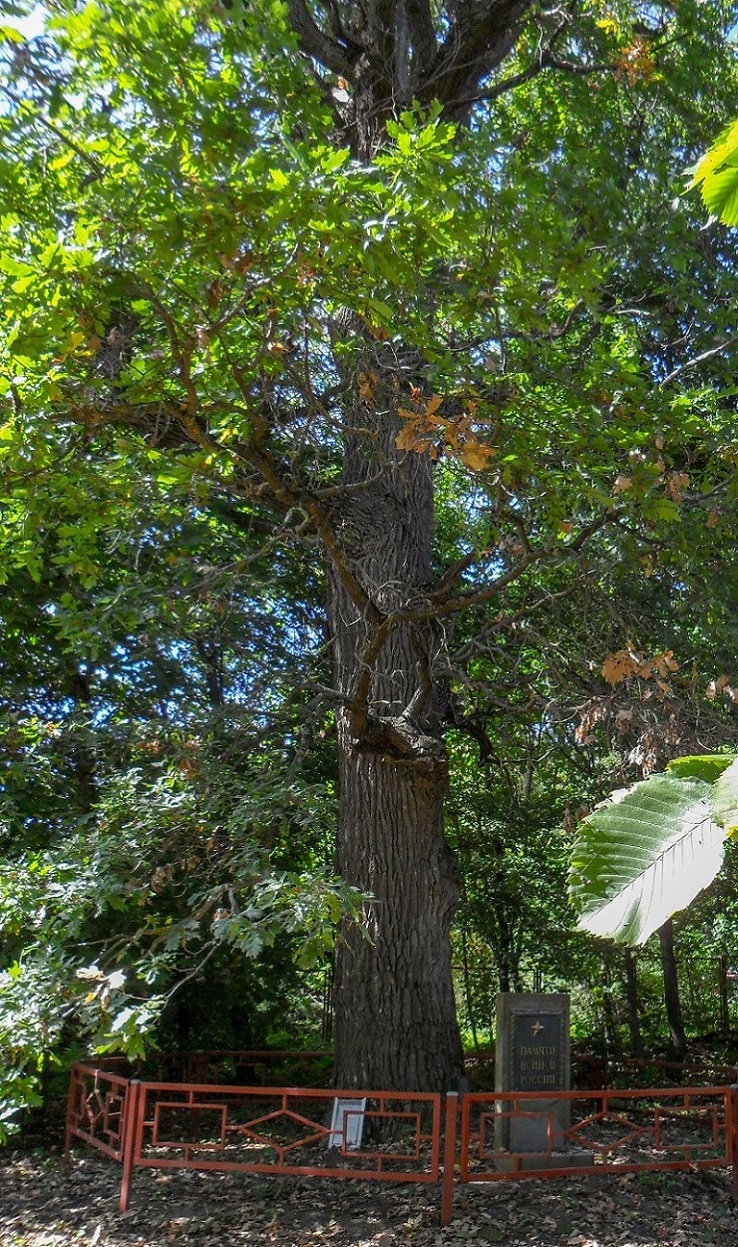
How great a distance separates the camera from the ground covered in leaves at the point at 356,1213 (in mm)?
6527

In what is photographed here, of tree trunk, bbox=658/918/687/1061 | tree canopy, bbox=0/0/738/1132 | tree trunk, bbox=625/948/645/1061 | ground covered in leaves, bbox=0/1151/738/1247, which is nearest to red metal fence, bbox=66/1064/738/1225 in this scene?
ground covered in leaves, bbox=0/1151/738/1247

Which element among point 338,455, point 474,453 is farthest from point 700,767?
point 338,455

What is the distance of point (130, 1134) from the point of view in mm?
7078

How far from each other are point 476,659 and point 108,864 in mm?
5650

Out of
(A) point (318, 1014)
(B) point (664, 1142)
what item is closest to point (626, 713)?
(B) point (664, 1142)

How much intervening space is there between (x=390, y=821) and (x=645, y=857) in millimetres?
7647

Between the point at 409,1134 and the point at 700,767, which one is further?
the point at 409,1134

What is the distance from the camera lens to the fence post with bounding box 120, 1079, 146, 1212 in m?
7.02

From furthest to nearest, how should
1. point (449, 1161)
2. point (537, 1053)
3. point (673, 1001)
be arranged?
1. point (673, 1001)
2. point (537, 1053)
3. point (449, 1161)

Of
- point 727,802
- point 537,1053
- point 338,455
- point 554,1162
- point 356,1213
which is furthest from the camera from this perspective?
point 338,455

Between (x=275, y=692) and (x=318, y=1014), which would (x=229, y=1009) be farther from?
(x=275, y=692)

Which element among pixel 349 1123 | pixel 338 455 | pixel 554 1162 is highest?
pixel 338 455

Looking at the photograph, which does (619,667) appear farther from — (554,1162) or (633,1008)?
(633,1008)

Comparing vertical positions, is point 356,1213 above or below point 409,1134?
below
